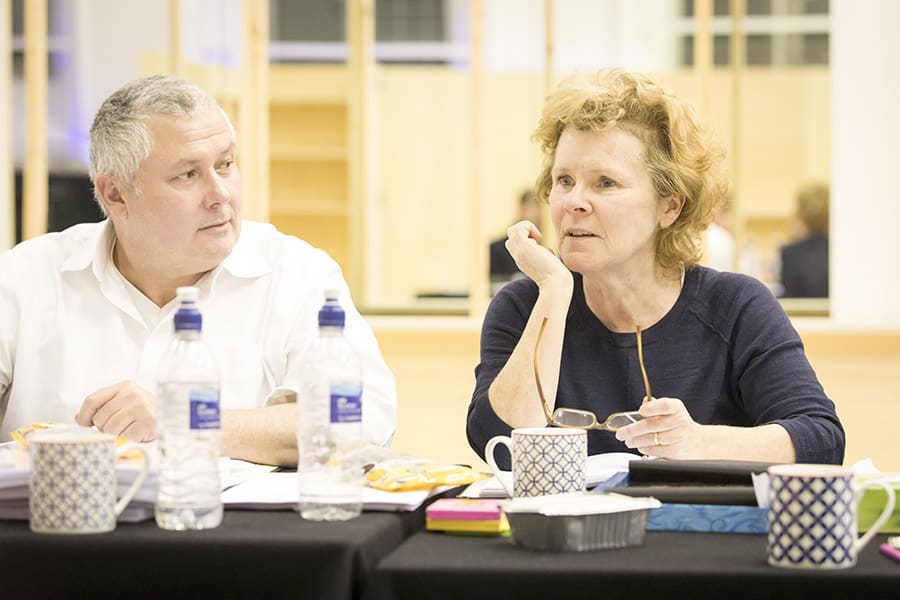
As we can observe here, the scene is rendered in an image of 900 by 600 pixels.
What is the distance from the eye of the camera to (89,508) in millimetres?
1264

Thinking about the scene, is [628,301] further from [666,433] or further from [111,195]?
[111,195]

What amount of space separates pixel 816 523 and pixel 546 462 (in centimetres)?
37

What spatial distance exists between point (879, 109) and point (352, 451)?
3.14m

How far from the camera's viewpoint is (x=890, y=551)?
1.18 metres

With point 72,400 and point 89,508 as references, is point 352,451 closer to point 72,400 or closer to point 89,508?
point 89,508

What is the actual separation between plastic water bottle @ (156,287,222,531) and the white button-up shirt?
63 centimetres

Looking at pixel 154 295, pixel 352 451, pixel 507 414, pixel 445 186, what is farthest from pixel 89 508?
pixel 445 186

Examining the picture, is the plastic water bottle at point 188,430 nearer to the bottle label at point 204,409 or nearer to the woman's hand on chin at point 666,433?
the bottle label at point 204,409

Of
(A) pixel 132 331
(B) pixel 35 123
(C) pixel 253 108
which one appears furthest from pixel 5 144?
(A) pixel 132 331

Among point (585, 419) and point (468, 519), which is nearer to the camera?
point (468, 519)

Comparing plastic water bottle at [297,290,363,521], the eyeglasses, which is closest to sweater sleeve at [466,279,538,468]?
the eyeglasses

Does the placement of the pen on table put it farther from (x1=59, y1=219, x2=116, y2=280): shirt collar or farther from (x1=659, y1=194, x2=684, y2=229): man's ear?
(x1=59, y1=219, x2=116, y2=280): shirt collar

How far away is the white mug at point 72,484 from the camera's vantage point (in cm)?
126

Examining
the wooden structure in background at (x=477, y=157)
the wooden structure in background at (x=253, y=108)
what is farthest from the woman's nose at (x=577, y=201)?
the wooden structure in background at (x=253, y=108)
